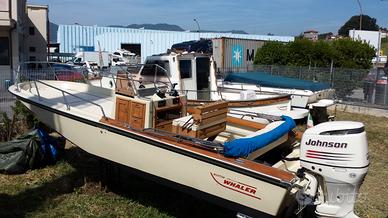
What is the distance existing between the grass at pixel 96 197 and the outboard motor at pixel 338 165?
1707 mm

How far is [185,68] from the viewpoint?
9328 mm

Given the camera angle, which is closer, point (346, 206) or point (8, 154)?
point (346, 206)

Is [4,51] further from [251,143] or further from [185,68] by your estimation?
[251,143]

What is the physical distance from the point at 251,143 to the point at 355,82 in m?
12.7

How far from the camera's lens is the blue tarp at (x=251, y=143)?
432 cm

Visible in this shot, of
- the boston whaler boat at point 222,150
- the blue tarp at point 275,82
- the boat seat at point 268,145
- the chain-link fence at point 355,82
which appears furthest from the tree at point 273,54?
the boat seat at point 268,145

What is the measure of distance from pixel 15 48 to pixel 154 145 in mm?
18905

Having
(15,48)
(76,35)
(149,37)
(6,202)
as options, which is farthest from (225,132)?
(76,35)

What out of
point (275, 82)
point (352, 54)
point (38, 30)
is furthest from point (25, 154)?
point (38, 30)

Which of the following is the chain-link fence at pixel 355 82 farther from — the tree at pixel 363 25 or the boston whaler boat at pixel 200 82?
the tree at pixel 363 25

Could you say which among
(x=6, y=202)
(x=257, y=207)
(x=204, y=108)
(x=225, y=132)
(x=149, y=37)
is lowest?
(x=6, y=202)

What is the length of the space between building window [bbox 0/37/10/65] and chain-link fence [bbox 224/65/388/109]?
45.1 feet

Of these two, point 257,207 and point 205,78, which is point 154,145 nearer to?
point 257,207

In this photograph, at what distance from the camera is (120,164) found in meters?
5.33
